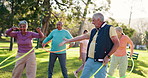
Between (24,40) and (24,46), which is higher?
(24,40)

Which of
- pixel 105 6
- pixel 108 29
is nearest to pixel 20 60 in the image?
pixel 108 29

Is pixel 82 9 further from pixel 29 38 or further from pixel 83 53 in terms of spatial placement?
pixel 29 38

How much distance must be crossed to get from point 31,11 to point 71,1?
4.58m

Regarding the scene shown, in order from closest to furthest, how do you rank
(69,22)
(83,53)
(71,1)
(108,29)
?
1. (108,29)
2. (83,53)
3. (71,1)
4. (69,22)

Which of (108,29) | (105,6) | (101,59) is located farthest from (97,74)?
(105,6)

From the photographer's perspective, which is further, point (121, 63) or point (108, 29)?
point (121, 63)

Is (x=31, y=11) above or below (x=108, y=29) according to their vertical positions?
above

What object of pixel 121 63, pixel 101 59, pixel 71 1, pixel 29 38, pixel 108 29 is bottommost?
pixel 121 63

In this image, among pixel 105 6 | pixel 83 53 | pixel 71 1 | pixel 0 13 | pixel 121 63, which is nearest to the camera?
pixel 121 63

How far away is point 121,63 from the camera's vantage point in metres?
6.62

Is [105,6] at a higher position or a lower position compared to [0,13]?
higher

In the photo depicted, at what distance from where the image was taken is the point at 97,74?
409 centimetres

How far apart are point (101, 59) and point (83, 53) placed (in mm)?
4637

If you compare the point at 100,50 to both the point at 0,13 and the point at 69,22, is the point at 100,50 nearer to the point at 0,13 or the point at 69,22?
the point at 0,13
